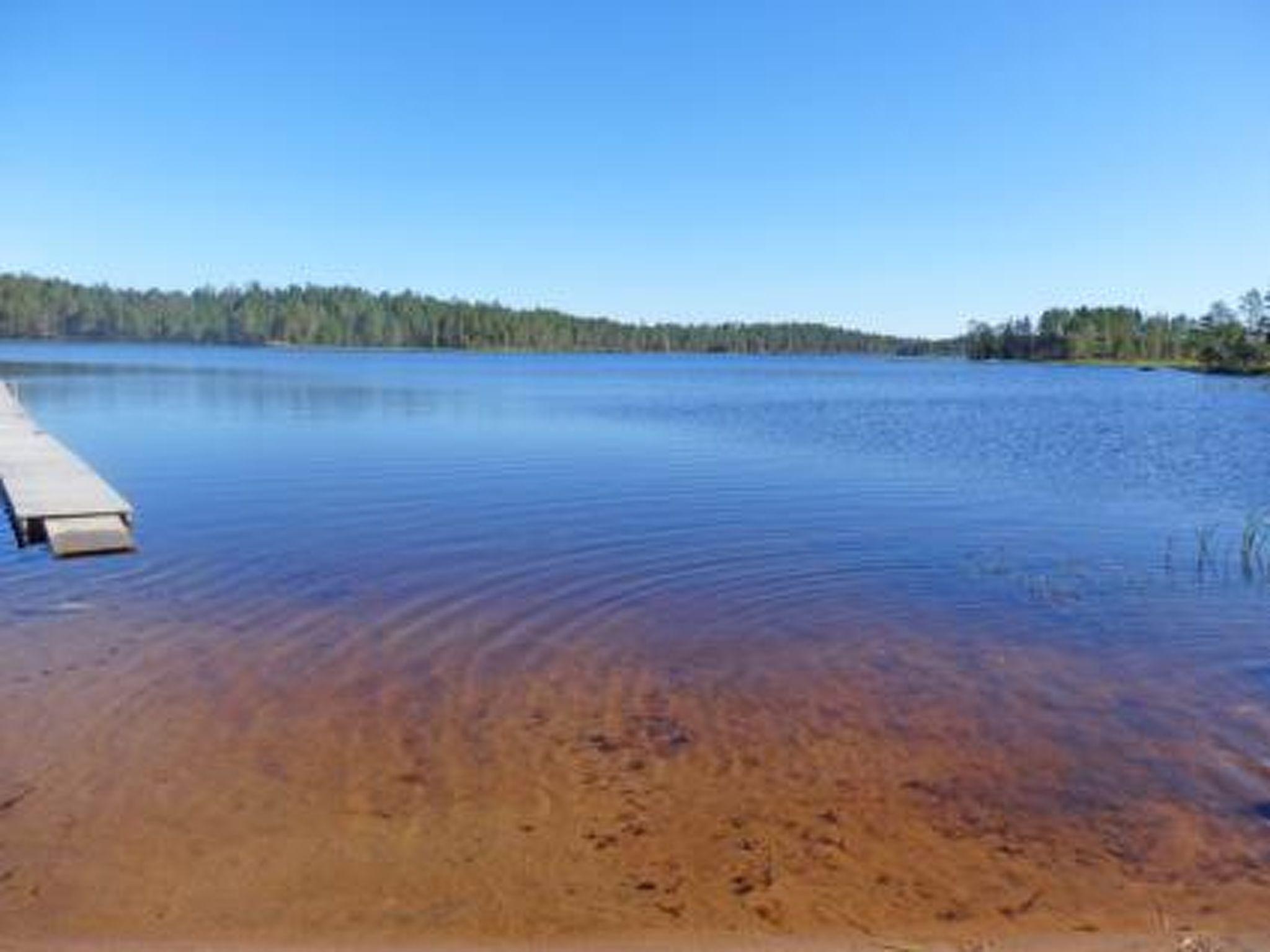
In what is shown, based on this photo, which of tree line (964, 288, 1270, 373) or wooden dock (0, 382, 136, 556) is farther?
tree line (964, 288, 1270, 373)

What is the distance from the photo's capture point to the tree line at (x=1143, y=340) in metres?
114

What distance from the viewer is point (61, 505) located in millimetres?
16391

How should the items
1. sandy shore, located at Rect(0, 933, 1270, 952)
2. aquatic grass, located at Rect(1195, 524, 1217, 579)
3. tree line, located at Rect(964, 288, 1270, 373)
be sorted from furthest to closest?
tree line, located at Rect(964, 288, 1270, 373), aquatic grass, located at Rect(1195, 524, 1217, 579), sandy shore, located at Rect(0, 933, 1270, 952)

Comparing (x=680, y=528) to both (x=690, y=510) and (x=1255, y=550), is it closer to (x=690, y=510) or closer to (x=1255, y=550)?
(x=690, y=510)

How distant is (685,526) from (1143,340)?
17831cm

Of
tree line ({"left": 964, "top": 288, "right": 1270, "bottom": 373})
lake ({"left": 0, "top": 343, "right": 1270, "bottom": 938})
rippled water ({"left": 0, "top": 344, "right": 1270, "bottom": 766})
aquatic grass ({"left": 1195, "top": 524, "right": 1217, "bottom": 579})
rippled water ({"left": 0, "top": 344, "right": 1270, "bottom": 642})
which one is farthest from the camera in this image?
tree line ({"left": 964, "top": 288, "right": 1270, "bottom": 373})

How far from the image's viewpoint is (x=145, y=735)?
7.90 m

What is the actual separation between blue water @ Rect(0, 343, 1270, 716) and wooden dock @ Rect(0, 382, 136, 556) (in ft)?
1.49

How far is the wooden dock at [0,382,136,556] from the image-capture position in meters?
14.6

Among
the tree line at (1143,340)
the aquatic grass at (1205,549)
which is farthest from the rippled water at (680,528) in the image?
the tree line at (1143,340)

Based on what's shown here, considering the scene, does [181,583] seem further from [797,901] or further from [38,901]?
[797,901]

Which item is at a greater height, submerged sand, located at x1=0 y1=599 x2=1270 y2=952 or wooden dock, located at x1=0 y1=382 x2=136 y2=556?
wooden dock, located at x1=0 y1=382 x2=136 y2=556

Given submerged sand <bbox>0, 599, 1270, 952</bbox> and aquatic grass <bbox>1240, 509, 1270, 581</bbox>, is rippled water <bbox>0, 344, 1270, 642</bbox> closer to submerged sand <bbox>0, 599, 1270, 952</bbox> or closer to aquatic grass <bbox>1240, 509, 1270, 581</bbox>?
aquatic grass <bbox>1240, 509, 1270, 581</bbox>

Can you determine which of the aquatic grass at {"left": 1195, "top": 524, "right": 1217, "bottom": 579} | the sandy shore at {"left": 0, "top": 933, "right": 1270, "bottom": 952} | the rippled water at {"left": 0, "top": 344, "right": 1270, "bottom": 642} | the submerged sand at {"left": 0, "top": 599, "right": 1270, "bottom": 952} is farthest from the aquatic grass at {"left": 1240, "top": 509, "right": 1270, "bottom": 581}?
the sandy shore at {"left": 0, "top": 933, "right": 1270, "bottom": 952}
